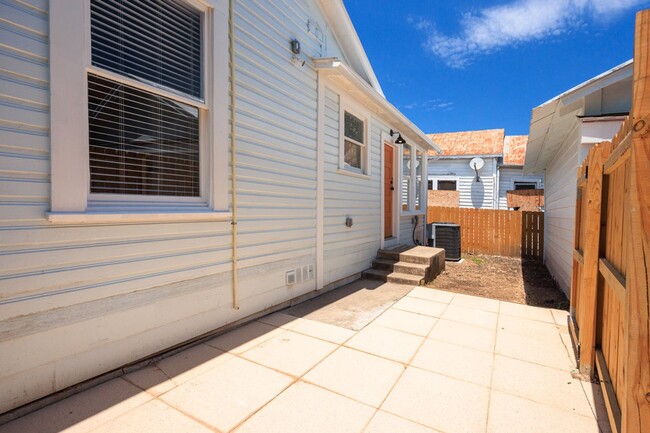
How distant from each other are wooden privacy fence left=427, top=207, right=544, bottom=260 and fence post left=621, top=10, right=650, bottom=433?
9099 mm

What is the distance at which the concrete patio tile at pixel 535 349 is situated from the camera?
271 centimetres

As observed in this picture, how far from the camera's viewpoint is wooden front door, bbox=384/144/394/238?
7094 millimetres

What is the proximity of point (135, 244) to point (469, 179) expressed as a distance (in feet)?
50.3

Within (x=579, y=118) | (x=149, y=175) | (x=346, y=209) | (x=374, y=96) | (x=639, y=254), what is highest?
(x=374, y=96)

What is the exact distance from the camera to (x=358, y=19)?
5.61 m

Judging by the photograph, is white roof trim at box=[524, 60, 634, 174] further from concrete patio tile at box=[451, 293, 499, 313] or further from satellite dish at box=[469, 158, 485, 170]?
satellite dish at box=[469, 158, 485, 170]

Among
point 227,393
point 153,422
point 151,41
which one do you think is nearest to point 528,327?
point 227,393

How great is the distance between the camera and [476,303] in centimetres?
438

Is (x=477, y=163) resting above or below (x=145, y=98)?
above

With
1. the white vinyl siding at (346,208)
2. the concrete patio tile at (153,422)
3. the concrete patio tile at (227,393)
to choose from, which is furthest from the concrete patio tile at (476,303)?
the concrete patio tile at (153,422)

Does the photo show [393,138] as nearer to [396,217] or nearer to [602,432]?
[396,217]

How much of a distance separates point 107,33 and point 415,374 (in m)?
3.52

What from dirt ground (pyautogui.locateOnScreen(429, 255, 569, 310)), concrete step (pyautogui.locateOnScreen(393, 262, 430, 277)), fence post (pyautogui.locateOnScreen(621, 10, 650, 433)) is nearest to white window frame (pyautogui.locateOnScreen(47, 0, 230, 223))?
fence post (pyautogui.locateOnScreen(621, 10, 650, 433))

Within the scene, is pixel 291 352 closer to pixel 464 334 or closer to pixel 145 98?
pixel 464 334
